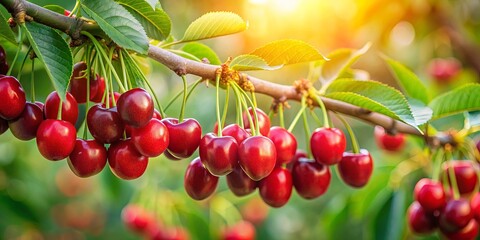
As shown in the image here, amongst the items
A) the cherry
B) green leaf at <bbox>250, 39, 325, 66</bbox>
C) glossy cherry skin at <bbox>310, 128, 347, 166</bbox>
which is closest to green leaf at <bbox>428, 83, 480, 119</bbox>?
glossy cherry skin at <bbox>310, 128, 347, 166</bbox>

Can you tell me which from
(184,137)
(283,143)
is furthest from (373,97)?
(184,137)

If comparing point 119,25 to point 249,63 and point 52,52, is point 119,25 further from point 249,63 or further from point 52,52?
point 249,63

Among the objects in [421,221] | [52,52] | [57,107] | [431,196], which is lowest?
[421,221]

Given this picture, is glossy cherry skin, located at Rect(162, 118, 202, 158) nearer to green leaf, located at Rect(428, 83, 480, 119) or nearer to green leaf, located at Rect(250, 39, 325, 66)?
green leaf, located at Rect(250, 39, 325, 66)

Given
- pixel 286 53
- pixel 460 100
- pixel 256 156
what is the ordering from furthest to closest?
pixel 460 100
pixel 286 53
pixel 256 156

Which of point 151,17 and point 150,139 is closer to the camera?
point 150,139

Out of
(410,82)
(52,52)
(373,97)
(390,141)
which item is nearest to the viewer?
(52,52)

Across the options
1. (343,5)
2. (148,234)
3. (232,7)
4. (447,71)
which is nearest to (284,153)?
(148,234)

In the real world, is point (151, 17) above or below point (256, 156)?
above
